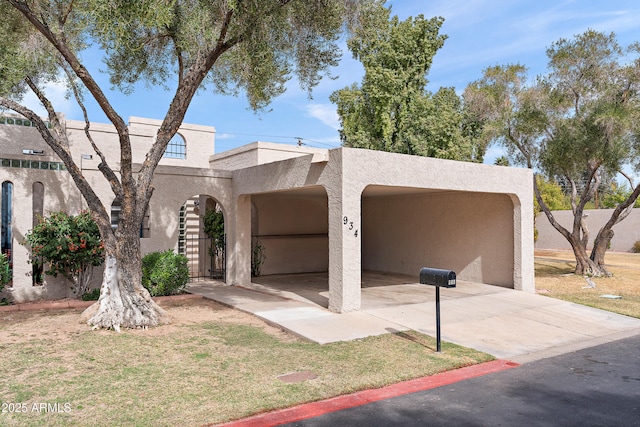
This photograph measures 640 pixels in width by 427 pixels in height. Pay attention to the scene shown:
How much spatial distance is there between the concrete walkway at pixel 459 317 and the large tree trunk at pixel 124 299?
2.03 meters

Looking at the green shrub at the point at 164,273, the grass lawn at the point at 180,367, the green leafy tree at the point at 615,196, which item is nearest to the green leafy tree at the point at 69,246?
the green shrub at the point at 164,273

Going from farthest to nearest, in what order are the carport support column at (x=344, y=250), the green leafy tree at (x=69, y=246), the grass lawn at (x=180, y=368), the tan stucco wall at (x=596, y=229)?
the tan stucco wall at (x=596, y=229)
the green leafy tree at (x=69, y=246)
the carport support column at (x=344, y=250)
the grass lawn at (x=180, y=368)

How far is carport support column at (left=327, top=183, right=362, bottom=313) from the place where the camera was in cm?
955

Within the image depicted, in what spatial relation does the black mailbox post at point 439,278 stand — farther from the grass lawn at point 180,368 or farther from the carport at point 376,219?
the carport at point 376,219

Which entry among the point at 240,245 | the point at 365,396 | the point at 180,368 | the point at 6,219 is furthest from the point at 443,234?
the point at 6,219

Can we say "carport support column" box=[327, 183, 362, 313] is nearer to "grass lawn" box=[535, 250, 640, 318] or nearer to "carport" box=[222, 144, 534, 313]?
"carport" box=[222, 144, 534, 313]

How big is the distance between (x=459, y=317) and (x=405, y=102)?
2054 centimetres

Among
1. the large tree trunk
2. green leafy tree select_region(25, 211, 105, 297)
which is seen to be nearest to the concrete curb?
green leafy tree select_region(25, 211, 105, 297)

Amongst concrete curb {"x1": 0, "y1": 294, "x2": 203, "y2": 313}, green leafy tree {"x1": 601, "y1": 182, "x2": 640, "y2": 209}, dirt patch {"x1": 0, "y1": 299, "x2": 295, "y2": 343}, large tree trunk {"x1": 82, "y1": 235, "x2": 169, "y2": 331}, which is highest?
green leafy tree {"x1": 601, "y1": 182, "x2": 640, "y2": 209}

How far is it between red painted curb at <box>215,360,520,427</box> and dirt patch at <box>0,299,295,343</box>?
2598 millimetres

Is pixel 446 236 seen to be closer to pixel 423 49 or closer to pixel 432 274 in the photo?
pixel 432 274

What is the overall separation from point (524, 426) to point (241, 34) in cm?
799

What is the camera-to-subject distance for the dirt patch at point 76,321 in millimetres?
7980

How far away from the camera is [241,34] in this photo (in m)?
9.35
